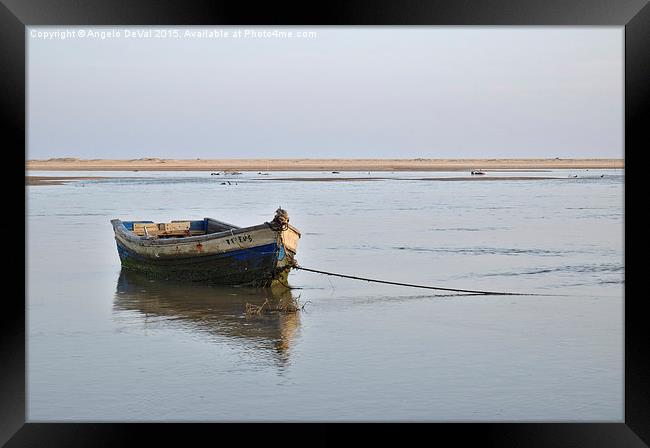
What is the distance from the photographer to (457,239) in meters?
23.6

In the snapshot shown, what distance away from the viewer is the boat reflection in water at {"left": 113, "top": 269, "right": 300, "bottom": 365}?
11.8 m

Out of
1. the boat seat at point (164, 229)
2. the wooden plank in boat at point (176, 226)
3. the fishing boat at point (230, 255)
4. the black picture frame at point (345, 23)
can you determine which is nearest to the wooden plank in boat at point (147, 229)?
the boat seat at point (164, 229)

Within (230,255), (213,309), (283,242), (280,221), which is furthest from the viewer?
(230,255)

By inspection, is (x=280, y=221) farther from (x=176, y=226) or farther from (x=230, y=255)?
(x=176, y=226)

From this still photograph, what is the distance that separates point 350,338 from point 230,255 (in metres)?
3.75

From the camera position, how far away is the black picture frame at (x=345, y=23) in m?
7.21

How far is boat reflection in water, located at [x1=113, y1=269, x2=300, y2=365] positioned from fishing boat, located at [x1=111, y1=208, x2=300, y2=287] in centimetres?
20

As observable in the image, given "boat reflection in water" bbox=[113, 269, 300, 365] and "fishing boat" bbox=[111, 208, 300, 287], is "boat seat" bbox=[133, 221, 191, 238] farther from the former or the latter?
"fishing boat" bbox=[111, 208, 300, 287]

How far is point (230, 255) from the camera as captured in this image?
14891mm

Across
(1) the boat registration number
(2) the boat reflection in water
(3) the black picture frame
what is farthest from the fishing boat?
(3) the black picture frame

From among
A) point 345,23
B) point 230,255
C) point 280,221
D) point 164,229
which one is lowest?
point 230,255

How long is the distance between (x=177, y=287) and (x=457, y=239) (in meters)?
10.0

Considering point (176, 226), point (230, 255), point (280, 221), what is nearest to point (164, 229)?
point (176, 226)
